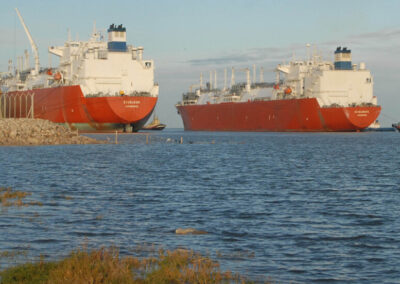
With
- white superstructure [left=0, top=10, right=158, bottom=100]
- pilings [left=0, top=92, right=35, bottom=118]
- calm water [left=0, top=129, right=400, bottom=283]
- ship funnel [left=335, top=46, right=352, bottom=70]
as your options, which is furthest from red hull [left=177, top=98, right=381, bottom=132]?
calm water [left=0, top=129, right=400, bottom=283]

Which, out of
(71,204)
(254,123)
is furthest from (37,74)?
(71,204)

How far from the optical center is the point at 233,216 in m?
17.0

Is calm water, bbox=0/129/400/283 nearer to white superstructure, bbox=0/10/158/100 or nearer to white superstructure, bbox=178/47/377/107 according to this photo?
white superstructure, bbox=0/10/158/100

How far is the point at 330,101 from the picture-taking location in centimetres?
8538

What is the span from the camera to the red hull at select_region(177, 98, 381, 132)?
83.0 meters

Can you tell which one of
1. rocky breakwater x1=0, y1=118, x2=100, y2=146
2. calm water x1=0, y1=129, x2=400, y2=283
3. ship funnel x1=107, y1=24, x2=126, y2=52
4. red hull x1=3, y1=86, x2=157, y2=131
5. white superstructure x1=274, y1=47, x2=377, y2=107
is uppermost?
ship funnel x1=107, y1=24, x2=126, y2=52

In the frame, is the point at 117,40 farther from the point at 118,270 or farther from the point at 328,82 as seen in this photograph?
the point at 118,270

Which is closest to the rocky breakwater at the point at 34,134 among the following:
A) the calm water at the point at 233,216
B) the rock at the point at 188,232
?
the calm water at the point at 233,216

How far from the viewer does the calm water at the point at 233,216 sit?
12094 mm

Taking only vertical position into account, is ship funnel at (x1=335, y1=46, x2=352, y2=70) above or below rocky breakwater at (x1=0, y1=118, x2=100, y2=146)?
above

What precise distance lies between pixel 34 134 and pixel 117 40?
26950mm

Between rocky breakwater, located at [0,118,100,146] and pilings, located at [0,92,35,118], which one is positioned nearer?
rocky breakwater, located at [0,118,100,146]

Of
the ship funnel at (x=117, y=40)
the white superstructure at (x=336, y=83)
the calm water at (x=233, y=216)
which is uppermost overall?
the ship funnel at (x=117, y=40)

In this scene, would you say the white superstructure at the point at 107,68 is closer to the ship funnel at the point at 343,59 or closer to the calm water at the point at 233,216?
the ship funnel at the point at 343,59
